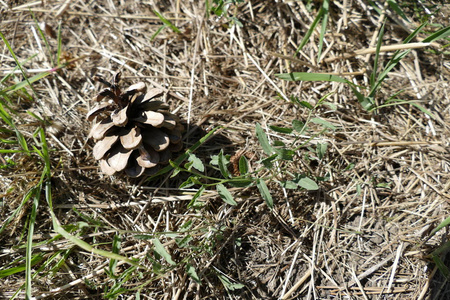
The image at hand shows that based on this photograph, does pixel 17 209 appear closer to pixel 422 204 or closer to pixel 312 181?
pixel 312 181

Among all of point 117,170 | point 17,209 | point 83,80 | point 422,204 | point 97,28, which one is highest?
point 97,28

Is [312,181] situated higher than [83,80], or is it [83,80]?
[83,80]

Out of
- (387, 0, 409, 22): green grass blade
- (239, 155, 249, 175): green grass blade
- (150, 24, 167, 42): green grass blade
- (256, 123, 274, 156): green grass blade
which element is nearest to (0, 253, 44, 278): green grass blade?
(239, 155, 249, 175): green grass blade

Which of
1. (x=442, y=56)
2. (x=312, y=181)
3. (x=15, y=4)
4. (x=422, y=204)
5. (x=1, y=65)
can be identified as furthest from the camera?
(x=15, y=4)

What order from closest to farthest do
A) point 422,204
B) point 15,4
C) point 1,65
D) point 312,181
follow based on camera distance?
point 312,181
point 422,204
point 1,65
point 15,4

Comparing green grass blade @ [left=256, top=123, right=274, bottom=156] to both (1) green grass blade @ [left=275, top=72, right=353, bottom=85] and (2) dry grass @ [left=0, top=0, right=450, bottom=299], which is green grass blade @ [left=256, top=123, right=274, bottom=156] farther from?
(1) green grass blade @ [left=275, top=72, right=353, bottom=85]

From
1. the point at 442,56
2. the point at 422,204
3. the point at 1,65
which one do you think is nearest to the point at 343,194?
the point at 422,204

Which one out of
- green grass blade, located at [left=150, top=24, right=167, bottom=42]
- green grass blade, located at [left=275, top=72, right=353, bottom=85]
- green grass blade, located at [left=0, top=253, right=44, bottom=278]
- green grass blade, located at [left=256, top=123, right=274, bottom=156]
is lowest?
→ green grass blade, located at [left=0, top=253, right=44, bottom=278]

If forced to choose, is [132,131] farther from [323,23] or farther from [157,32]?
[323,23]
